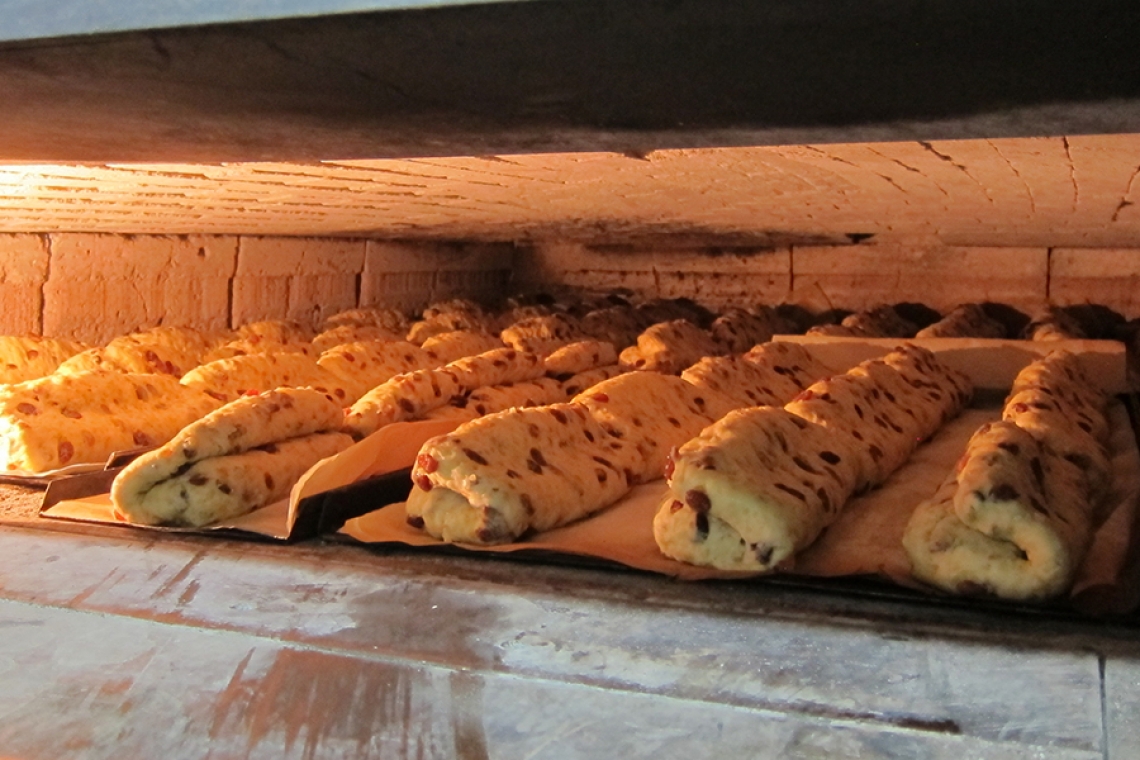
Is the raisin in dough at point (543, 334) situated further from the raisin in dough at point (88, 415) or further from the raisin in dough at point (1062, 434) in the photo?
the raisin in dough at point (1062, 434)

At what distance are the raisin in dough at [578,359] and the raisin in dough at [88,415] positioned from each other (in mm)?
1475

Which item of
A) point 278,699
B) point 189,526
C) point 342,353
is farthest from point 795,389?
point 278,699

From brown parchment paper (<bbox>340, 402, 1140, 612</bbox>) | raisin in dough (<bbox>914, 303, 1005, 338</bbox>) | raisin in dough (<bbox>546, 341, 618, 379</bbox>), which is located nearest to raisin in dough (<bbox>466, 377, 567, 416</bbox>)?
raisin in dough (<bbox>546, 341, 618, 379</bbox>)

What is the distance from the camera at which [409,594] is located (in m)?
1.83

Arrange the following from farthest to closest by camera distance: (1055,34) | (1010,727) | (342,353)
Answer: (342,353), (1010,727), (1055,34)

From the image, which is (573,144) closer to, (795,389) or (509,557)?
(509,557)

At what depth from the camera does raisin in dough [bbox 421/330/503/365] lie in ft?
14.5

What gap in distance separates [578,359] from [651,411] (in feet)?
4.14

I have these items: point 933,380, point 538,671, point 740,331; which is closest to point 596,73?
point 538,671

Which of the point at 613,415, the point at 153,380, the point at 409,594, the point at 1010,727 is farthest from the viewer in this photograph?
the point at 153,380

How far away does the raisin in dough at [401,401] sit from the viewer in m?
3.12

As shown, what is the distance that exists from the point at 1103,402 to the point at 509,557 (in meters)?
2.66

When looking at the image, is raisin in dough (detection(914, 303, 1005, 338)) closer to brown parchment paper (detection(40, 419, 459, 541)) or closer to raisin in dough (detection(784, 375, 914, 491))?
raisin in dough (detection(784, 375, 914, 491))

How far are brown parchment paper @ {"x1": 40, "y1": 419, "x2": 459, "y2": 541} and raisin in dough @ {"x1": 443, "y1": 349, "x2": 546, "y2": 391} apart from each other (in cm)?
76
